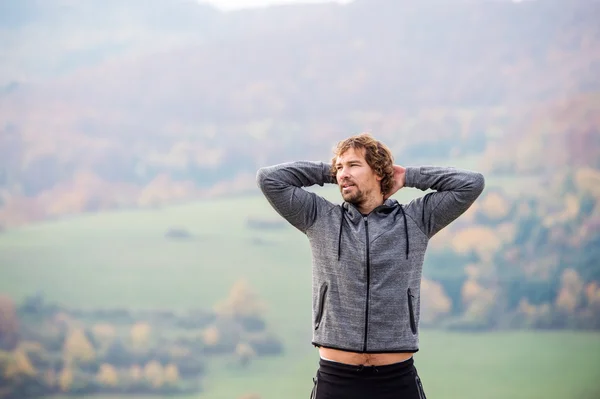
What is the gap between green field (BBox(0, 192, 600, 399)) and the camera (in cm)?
473

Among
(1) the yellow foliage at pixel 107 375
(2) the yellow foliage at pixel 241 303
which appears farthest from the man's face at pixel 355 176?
(1) the yellow foliage at pixel 107 375

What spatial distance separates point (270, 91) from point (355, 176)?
315 cm

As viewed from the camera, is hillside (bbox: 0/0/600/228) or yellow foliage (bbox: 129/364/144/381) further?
hillside (bbox: 0/0/600/228)

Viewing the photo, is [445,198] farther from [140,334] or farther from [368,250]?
[140,334]

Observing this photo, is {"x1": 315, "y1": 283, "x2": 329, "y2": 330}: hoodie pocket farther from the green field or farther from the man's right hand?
the green field

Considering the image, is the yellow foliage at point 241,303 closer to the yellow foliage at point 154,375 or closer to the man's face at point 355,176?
the yellow foliage at point 154,375

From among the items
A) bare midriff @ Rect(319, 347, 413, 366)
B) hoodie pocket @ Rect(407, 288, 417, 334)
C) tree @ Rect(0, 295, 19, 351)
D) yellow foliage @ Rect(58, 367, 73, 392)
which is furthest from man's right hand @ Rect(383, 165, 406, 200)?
tree @ Rect(0, 295, 19, 351)

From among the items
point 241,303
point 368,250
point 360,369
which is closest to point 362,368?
point 360,369

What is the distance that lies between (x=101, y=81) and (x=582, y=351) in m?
3.40

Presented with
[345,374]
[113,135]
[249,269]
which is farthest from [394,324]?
[113,135]

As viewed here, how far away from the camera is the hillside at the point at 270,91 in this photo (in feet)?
16.2

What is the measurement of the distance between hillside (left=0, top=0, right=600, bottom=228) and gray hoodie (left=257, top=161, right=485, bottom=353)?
118 inches

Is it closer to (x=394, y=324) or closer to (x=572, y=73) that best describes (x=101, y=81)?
(x=572, y=73)

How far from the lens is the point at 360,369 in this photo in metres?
1.97
